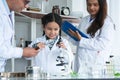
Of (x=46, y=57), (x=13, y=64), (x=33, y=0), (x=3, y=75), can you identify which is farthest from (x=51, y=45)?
(x=33, y=0)

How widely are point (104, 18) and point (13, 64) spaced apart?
1311 mm

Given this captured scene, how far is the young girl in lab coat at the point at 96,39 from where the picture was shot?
2.10 m

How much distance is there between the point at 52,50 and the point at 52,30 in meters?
0.16

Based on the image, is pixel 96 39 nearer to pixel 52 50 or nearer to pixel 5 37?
pixel 52 50

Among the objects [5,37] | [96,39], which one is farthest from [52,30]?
[5,37]

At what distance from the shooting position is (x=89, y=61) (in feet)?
7.11

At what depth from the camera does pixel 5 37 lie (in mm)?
1612

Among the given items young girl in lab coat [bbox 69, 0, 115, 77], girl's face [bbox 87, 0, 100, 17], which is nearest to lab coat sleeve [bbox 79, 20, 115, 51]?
young girl in lab coat [bbox 69, 0, 115, 77]

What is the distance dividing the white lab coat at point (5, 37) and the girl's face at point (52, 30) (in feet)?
1.24

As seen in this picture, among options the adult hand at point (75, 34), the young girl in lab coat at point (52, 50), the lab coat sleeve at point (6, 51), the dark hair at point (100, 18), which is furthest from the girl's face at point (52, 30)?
the lab coat sleeve at point (6, 51)

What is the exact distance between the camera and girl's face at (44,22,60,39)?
6.67ft

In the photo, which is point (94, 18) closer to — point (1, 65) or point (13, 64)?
point (1, 65)

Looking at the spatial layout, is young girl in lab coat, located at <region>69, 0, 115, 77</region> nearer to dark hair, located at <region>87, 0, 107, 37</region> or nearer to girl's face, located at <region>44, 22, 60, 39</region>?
dark hair, located at <region>87, 0, 107, 37</region>

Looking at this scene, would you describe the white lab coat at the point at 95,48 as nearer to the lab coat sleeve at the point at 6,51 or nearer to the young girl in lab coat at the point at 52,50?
the young girl in lab coat at the point at 52,50
